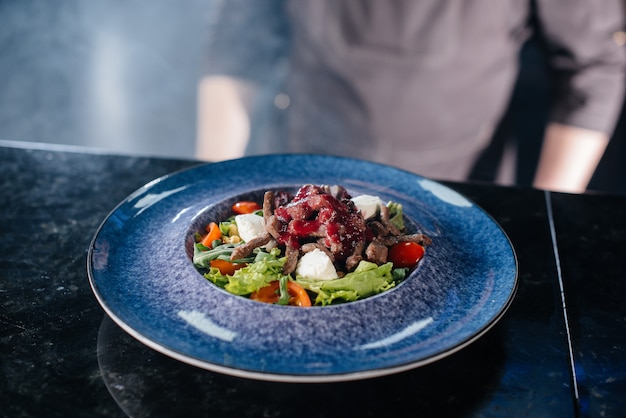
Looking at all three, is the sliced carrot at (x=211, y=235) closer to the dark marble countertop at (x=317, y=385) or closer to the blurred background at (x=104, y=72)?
the dark marble countertop at (x=317, y=385)

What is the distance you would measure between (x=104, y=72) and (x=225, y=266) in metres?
4.08

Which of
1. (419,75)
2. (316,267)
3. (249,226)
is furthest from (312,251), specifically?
(419,75)

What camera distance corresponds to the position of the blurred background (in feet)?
14.4

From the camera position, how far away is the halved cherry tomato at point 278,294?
1.09m

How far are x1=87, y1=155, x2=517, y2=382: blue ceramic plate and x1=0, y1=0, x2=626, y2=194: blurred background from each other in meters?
3.02

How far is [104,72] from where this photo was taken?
478 centimetres

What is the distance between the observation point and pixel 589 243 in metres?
1.44

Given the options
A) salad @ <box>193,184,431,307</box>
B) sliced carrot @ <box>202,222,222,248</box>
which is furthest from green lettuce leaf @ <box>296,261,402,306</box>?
sliced carrot @ <box>202,222,222,248</box>

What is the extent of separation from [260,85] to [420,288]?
80.7 inches

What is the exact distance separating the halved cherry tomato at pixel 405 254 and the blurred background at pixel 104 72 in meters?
3.21

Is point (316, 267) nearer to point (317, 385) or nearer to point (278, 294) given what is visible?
point (278, 294)

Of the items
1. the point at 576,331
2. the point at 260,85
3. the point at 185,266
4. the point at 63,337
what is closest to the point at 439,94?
the point at 260,85

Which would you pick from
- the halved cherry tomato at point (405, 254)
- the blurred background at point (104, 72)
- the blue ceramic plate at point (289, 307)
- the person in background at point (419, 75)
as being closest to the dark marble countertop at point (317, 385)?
the blue ceramic plate at point (289, 307)

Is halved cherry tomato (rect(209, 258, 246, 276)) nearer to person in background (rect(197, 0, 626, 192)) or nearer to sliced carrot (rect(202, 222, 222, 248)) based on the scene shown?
sliced carrot (rect(202, 222, 222, 248))
